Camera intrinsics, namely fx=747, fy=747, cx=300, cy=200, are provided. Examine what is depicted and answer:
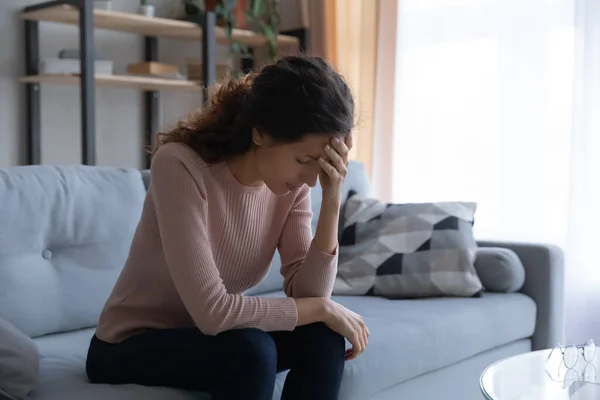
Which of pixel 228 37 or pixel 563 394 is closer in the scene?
pixel 563 394

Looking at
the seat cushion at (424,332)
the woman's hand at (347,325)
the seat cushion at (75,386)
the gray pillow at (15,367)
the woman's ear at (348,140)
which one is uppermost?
the woman's ear at (348,140)

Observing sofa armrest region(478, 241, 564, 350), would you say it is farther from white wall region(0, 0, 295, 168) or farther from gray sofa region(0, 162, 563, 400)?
white wall region(0, 0, 295, 168)

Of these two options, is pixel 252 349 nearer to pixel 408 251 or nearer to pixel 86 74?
pixel 408 251

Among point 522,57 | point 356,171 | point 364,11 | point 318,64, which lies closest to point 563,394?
point 318,64

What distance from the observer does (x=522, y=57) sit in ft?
9.21

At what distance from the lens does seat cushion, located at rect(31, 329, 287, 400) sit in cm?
127

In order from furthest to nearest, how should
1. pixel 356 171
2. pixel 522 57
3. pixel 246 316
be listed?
pixel 522 57 → pixel 356 171 → pixel 246 316

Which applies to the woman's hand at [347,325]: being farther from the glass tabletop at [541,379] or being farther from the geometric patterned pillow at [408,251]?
the geometric patterned pillow at [408,251]

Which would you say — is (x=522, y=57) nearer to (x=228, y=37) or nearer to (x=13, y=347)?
(x=228, y=37)

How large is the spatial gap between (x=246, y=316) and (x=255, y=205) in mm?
260

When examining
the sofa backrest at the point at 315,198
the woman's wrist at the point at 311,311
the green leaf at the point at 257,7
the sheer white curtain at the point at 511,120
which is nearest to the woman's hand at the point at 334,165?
the woman's wrist at the point at 311,311

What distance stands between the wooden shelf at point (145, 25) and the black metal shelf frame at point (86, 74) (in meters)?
0.04

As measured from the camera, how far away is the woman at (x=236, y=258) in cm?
126

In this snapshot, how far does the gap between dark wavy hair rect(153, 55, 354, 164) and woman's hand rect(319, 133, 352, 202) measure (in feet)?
0.10
